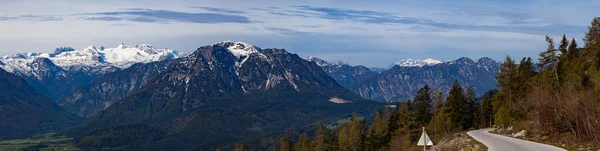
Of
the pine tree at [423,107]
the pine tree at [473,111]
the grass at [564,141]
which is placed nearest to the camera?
the grass at [564,141]

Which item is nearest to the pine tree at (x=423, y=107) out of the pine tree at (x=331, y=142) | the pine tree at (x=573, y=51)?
the pine tree at (x=331, y=142)

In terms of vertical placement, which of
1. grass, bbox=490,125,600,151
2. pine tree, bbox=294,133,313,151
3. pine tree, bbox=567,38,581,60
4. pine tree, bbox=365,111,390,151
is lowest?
pine tree, bbox=294,133,313,151

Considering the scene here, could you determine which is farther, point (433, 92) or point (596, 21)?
point (433, 92)

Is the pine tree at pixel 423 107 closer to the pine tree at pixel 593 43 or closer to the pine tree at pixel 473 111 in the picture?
the pine tree at pixel 473 111

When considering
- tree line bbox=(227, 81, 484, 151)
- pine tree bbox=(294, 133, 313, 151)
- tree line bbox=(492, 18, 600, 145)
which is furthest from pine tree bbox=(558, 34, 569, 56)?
pine tree bbox=(294, 133, 313, 151)

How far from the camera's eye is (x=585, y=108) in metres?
51.4

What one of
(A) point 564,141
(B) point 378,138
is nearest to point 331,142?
(B) point 378,138

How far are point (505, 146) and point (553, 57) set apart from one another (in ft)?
148

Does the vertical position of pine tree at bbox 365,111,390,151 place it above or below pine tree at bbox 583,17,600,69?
below

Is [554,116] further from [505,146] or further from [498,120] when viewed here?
[498,120]

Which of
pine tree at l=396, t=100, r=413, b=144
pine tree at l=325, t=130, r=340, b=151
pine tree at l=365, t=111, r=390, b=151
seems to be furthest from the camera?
pine tree at l=325, t=130, r=340, b=151

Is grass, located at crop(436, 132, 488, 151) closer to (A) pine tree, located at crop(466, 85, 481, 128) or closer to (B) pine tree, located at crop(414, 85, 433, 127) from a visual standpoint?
(A) pine tree, located at crop(466, 85, 481, 128)

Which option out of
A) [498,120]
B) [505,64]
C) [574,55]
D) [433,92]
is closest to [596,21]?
[574,55]

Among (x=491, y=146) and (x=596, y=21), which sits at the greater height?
(x=596, y=21)
